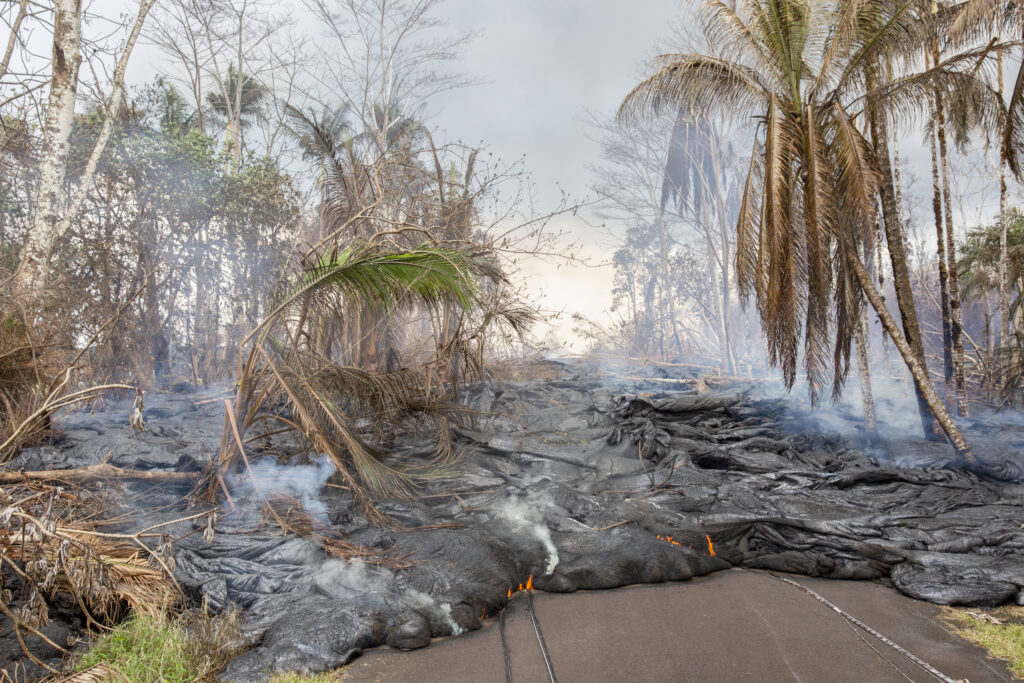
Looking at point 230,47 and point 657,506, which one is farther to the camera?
point 230,47

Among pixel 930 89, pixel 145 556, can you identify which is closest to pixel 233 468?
pixel 145 556

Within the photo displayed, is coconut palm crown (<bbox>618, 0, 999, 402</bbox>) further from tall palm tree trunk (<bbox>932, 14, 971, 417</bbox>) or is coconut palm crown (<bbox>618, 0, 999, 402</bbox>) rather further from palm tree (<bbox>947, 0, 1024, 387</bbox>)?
tall palm tree trunk (<bbox>932, 14, 971, 417</bbox>)

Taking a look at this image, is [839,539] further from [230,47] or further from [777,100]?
[230,47]

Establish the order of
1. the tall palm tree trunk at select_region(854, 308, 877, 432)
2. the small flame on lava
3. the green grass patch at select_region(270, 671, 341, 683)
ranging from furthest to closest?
the tall palm tree trunk at select_region(854, 308, 877, 432)
the small flame on lava
the green grass patch at select_region(270, 671, 341, 683)

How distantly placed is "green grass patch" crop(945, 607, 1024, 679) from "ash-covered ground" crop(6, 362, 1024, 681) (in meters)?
0.18

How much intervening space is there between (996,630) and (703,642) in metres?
2.08

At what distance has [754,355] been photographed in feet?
95.1

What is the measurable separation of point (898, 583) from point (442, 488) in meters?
4.37

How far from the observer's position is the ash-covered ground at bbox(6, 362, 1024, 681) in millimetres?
4531

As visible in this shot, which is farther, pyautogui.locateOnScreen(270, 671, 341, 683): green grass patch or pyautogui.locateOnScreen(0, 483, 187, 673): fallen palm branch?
pyautogui.locateOnScreen(270, 671, 341, 683): green grass patch

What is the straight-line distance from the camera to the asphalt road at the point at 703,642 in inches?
149

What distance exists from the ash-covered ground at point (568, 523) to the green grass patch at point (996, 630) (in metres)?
0.18

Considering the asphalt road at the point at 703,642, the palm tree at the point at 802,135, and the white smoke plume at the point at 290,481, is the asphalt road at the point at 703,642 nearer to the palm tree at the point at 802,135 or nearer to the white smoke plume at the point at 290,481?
the white smoke plume at the point at 290,481

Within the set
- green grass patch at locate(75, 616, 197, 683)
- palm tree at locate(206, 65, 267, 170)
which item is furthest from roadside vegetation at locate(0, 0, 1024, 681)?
palm tree at locate(206, 65, 267, 170)
